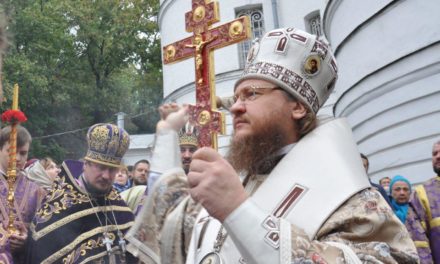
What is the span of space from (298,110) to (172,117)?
0.58 m

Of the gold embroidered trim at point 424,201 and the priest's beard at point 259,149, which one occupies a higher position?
the priest's beard at point 259,149

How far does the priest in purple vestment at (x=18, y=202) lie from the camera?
4.10 meters

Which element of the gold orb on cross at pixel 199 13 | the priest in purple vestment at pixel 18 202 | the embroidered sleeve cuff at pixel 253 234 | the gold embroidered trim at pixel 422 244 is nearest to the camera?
the embroidered sleeve cuff at pixel 253 234

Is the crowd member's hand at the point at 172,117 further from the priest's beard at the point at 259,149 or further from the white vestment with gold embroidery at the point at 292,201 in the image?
the white vestment with gold embroidery at the point at 292,201

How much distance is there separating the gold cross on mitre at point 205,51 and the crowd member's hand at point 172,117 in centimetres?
14

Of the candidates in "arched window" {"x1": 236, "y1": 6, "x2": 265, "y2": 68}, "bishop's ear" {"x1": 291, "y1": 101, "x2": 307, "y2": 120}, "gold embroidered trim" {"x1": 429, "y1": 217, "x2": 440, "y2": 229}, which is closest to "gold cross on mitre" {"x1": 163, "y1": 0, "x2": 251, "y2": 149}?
"bishop's ear" {"x1": 291, "y1": 101, "x2": 307, "y2": 120}

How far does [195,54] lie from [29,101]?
22522mm

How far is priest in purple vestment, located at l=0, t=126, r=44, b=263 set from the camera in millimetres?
4098

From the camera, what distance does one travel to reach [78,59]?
28.7 metres

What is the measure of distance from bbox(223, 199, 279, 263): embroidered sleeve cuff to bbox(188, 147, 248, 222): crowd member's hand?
0.03m

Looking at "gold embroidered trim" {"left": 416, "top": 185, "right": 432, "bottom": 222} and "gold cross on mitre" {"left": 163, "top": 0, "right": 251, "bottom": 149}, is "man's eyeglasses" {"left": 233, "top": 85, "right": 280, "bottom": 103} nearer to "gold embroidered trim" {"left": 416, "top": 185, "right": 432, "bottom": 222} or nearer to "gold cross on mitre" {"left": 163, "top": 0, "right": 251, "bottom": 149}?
"gold cross on mitre" {"left": 163, "top": 0, "right": 251, "bottom": 149}

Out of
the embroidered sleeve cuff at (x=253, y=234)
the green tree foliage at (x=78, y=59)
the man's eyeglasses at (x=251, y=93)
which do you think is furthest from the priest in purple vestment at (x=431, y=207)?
the green tree foliage at (x=78, y=59)

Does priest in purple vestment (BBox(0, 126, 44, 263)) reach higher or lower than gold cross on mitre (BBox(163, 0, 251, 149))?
lower

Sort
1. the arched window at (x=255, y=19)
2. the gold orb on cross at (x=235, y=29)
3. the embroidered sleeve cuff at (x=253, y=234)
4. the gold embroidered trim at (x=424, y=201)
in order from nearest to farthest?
1. the embroidered sleeve cuff at (x=253, y=234)
2. the gold orb on cross at (x=235, y=29)
3. the gold embroidered trim at (x=424, y=201)
4. the arched window at (x=255, y=19)
